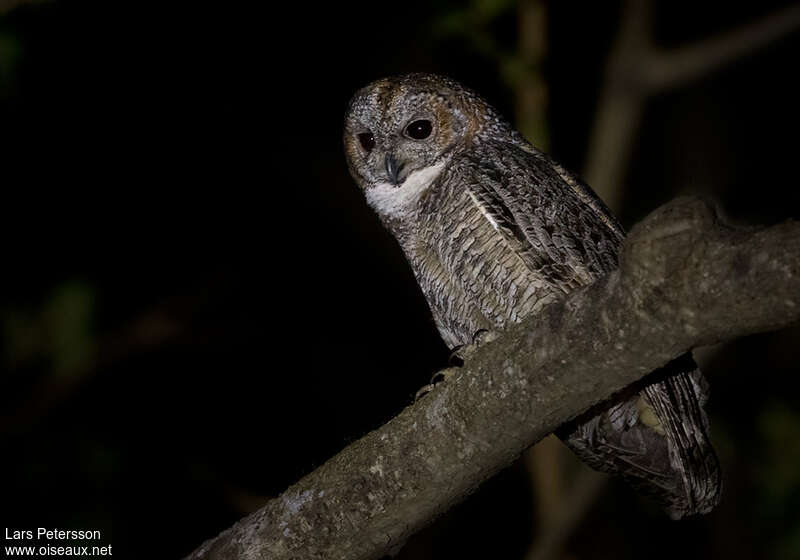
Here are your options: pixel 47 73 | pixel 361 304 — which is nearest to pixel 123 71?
pixel 47 73

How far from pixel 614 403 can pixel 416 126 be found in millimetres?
1259

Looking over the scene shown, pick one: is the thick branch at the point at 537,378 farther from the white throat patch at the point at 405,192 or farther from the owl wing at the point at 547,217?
the white throat patch at the point at 405,192

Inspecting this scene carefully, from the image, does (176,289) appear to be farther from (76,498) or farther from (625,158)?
(625,158)

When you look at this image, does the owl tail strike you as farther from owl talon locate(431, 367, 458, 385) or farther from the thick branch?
the thick branch

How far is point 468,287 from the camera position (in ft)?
8.78

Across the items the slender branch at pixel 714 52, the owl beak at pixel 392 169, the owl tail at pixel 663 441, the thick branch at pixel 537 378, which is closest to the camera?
the thick branch at pixel 537 378

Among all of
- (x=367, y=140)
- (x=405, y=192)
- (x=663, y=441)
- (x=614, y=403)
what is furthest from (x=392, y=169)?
(x=663, y=441)

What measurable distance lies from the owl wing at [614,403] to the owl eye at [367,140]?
0.62 m

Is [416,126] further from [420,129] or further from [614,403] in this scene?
[614,403]

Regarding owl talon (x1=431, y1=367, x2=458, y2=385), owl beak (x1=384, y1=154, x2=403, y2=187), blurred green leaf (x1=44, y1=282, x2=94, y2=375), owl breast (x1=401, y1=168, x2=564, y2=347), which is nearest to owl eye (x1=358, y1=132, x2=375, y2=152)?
owl beak (x1=384, y1=154, x2=403, y2=187)

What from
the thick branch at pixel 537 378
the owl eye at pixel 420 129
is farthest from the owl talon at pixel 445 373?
the owl eye at pixel 420 129

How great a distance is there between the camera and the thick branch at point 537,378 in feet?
5.08

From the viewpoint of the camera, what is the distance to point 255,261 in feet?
22.4

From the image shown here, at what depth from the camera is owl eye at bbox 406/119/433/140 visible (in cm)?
324
